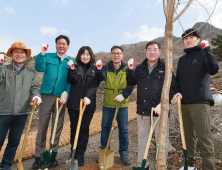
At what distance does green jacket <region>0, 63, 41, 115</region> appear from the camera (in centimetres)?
231

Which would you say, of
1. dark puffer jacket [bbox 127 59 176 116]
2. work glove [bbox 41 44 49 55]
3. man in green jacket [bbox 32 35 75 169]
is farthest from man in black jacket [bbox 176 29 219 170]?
work glove [bbox 41 44 49 55]

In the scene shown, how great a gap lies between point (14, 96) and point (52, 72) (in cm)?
66

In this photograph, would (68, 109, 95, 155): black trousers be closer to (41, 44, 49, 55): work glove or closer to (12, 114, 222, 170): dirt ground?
(12, 114, 222, 170): dirt ground

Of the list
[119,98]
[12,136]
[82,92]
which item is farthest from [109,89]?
[12,136]

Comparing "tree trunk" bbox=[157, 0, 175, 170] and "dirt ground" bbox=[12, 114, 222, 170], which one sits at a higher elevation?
"tree trunk" bbox=[157, 0, 175, 170]

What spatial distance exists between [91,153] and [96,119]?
2.37m

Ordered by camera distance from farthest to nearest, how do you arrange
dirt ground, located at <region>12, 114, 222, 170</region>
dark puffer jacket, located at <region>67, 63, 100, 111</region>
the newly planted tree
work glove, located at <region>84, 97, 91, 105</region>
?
dirt ground, located at <region>12, 114, 222, 170</region> < dark puffer jacket, located at <region>67, 63, 100, 111</region> < work glove, located at <region>84, 97, 91, 105</region> < the newly planted tree

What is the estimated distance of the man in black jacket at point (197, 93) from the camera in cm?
218

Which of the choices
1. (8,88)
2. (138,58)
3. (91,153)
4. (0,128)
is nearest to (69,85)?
(8,88)

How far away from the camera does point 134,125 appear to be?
207 inches

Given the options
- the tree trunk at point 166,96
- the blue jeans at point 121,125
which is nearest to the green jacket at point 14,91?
the blue jeans at point 121,125

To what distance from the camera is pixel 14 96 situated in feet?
7.72

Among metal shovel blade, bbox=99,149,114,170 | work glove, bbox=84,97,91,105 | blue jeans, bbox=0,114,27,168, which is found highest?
work glove, bbox=84,97,91,105

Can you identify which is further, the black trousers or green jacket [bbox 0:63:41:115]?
the black trousers
